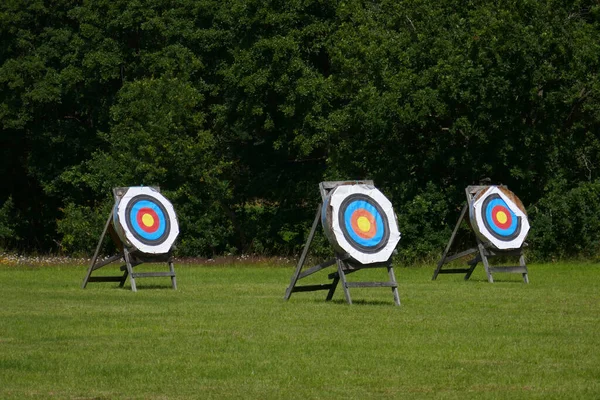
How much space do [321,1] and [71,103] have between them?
13.5 meters

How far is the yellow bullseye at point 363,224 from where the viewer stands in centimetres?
2017

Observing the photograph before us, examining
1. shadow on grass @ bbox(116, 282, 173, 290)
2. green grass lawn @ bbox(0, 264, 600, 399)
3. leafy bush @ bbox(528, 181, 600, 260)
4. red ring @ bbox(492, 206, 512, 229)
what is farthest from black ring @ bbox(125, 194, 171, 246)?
leafy bush @ bbox(528, 181, 600, 260)

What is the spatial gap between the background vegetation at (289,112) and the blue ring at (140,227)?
10.8 m

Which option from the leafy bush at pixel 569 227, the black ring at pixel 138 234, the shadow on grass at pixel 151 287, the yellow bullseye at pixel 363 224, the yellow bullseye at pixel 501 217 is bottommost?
the leafy bush at pixel 569 227

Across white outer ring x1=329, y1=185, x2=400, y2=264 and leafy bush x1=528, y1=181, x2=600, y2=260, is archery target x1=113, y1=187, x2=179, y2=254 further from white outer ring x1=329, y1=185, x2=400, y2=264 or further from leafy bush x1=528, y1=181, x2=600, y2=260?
leafy bush x1=528, y1=181, x2=600, y2=260

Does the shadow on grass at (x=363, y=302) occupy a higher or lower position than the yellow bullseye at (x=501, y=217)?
lower

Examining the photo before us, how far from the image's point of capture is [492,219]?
26984mm

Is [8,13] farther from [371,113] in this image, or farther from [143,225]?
[143,225]

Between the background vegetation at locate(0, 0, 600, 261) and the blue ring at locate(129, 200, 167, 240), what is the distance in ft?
35.6

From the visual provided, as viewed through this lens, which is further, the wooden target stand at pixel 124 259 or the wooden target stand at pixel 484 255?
the wooden target stand at pixel 484 255

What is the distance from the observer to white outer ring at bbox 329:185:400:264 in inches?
776

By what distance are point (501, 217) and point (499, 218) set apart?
0.08 meters

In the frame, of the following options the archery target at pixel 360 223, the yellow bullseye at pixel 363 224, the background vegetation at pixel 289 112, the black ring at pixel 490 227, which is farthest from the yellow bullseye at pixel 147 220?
the background vegetation at pixel 289 112

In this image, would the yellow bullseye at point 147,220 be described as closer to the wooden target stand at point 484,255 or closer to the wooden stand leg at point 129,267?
the wooden stand leg at point 129,267
